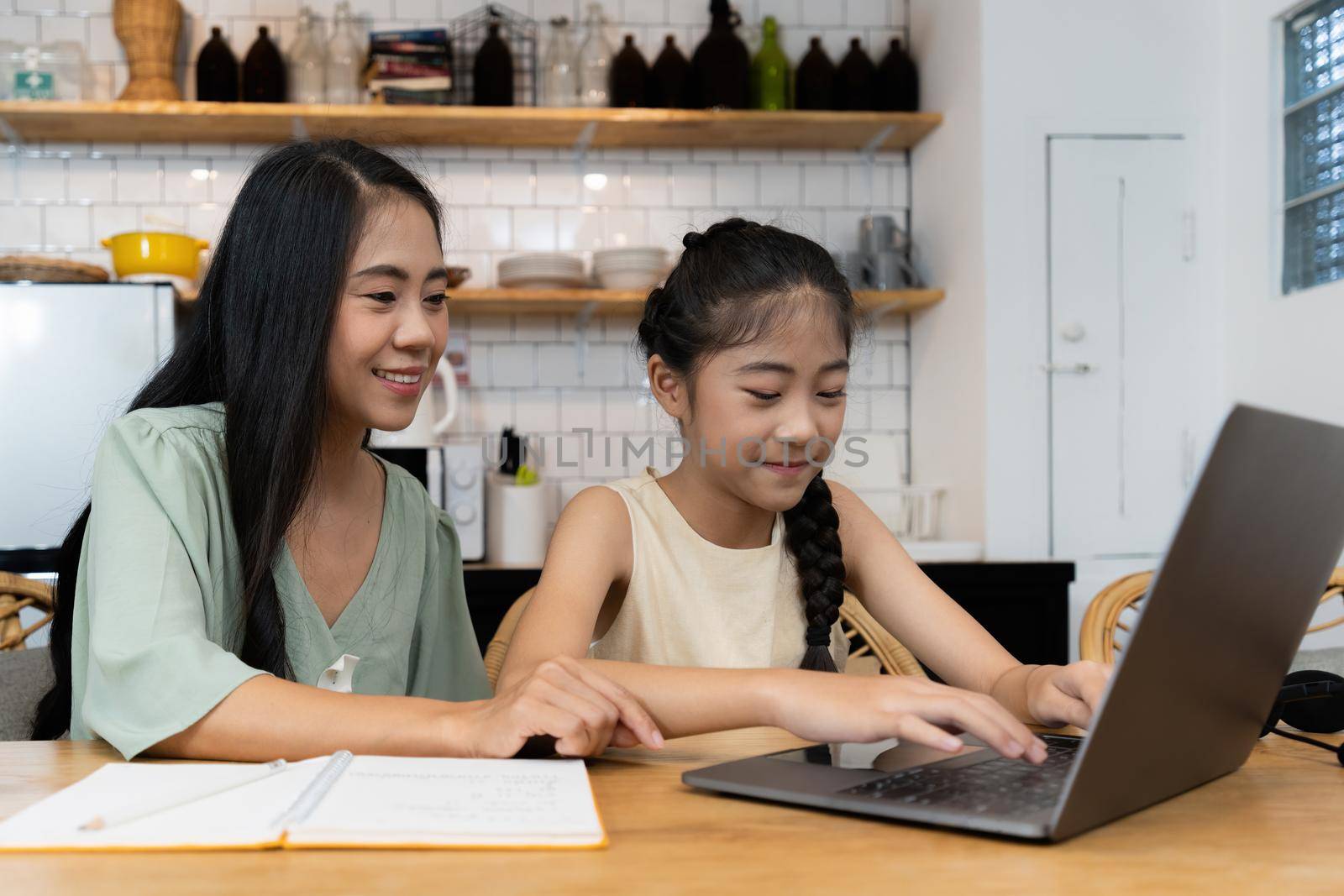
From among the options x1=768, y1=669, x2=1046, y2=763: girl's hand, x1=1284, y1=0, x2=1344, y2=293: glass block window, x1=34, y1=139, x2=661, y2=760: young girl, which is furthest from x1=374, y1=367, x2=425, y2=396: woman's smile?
x1=1284, y1=0, x2=1344, y2=293: glass block window

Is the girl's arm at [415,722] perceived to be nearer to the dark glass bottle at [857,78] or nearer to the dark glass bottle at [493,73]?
the dark glass bottle at [493,73]

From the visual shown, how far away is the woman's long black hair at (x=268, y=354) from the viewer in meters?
1.13

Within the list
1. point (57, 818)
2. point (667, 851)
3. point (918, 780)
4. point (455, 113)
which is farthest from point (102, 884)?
point (455, 113)

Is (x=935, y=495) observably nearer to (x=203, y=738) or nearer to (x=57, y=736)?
(x=57, y=736)

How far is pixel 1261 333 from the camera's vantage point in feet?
9.43

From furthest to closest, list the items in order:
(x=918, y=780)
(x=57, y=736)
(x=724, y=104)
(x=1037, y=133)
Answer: (x=724, y=104) → (x=1037, y=133) → (x=57, y=736) → (x=918, y=780)

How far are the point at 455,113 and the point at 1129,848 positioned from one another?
9.58ft

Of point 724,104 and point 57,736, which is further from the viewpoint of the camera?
point 724,104

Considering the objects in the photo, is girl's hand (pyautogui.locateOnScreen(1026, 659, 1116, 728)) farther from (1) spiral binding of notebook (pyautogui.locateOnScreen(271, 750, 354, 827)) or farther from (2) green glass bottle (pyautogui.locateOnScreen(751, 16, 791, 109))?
(2) green glass bottle (pyautogui.locateOnScreen(751, 16, 791, 109))

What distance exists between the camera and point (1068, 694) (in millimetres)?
1001

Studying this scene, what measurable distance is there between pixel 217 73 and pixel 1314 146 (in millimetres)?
2741

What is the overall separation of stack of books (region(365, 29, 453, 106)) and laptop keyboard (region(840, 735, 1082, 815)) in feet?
9.48

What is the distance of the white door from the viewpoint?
3102 millimetres

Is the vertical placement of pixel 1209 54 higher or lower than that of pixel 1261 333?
higher
